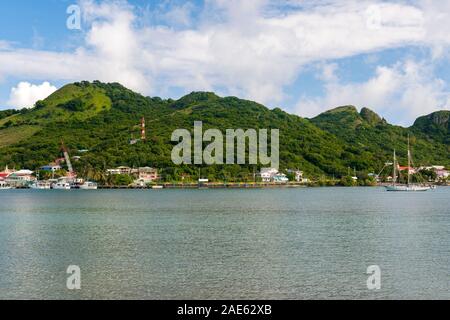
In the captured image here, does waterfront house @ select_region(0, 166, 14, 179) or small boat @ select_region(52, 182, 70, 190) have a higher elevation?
waterfront house @ select_region(0, 166, 14, 179)

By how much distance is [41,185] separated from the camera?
163m

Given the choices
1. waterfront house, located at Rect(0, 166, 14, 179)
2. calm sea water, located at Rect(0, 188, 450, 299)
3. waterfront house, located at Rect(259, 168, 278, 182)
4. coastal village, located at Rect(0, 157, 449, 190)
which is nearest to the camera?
calm sea water, located at Rect(0, 188, 450, 299)

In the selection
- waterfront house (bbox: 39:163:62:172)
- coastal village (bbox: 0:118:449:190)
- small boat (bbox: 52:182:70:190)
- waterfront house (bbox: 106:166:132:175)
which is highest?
waterfront house (bbox: 39:163:62:172)

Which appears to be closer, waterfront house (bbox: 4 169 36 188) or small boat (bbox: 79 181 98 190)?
small boat (bbox: 79 181 98 190)

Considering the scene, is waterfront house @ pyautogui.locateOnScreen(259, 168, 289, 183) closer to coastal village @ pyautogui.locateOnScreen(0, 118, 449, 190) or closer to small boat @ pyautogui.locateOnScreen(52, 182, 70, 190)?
coastal village @ pyautogui.locateOnScreen(0, 118, 449, 190)

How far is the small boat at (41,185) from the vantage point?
161200mm

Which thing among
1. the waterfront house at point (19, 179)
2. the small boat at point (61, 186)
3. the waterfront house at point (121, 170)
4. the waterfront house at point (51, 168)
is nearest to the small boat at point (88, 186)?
the small boat at point (61, 186)

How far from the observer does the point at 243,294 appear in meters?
21.5

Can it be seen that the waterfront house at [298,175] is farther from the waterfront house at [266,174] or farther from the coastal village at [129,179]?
the waterfront house at [266,174]

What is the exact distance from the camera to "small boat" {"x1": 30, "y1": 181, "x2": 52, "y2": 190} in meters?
161

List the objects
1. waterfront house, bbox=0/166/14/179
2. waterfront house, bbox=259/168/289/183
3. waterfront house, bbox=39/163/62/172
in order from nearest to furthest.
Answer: waterfront house, bbox=259/168/289/183
waterfront house, bbox=0/166/14/179
waterfront house, bbox=39/163/62/172

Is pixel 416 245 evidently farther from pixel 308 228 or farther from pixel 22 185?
pixel 22 185

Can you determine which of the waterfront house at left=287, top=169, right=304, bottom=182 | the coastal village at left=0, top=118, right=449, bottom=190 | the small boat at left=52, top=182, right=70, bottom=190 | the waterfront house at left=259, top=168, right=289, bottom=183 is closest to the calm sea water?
the coastal village at left=0, top=118, right=449, bottom=190
